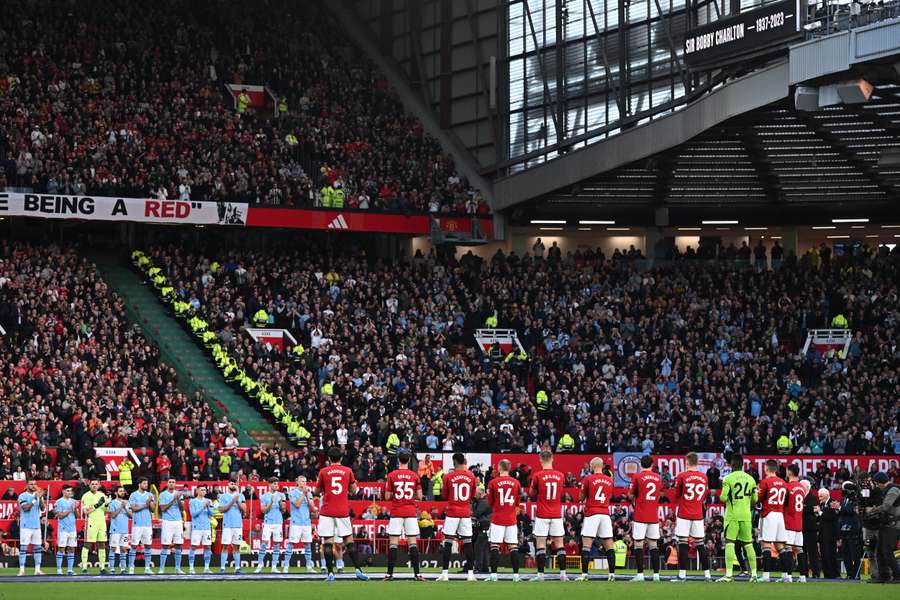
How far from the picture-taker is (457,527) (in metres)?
26.3

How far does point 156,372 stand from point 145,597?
75.2 ft

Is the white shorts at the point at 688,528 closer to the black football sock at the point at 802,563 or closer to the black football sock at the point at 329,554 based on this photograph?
the black football sock at the point at 802,563

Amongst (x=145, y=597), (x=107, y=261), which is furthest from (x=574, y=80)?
(x=145, y=597)

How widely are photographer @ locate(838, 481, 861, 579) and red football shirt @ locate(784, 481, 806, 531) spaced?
275cm

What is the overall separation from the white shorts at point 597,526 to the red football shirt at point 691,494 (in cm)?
147

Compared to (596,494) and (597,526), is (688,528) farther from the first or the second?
(596,494)

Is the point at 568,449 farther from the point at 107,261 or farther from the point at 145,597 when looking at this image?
the point at 145,597

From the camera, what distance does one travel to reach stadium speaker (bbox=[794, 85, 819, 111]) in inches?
1564

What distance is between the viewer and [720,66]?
42875mm

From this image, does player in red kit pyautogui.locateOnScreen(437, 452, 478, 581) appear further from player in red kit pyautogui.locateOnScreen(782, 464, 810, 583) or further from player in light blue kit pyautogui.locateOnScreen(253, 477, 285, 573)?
player in red kit pyautogui.locateOnScreen(782, 464, 810, 583)

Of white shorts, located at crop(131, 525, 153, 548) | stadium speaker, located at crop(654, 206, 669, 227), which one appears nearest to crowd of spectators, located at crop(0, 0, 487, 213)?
stadium speaker, located at crop(654, 206, 669, 227)

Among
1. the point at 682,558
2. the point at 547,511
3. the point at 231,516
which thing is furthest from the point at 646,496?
the point at 231,516

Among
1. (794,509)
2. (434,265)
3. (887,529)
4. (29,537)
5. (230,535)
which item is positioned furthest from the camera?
(434,265)

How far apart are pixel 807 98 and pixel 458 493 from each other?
1846cm
